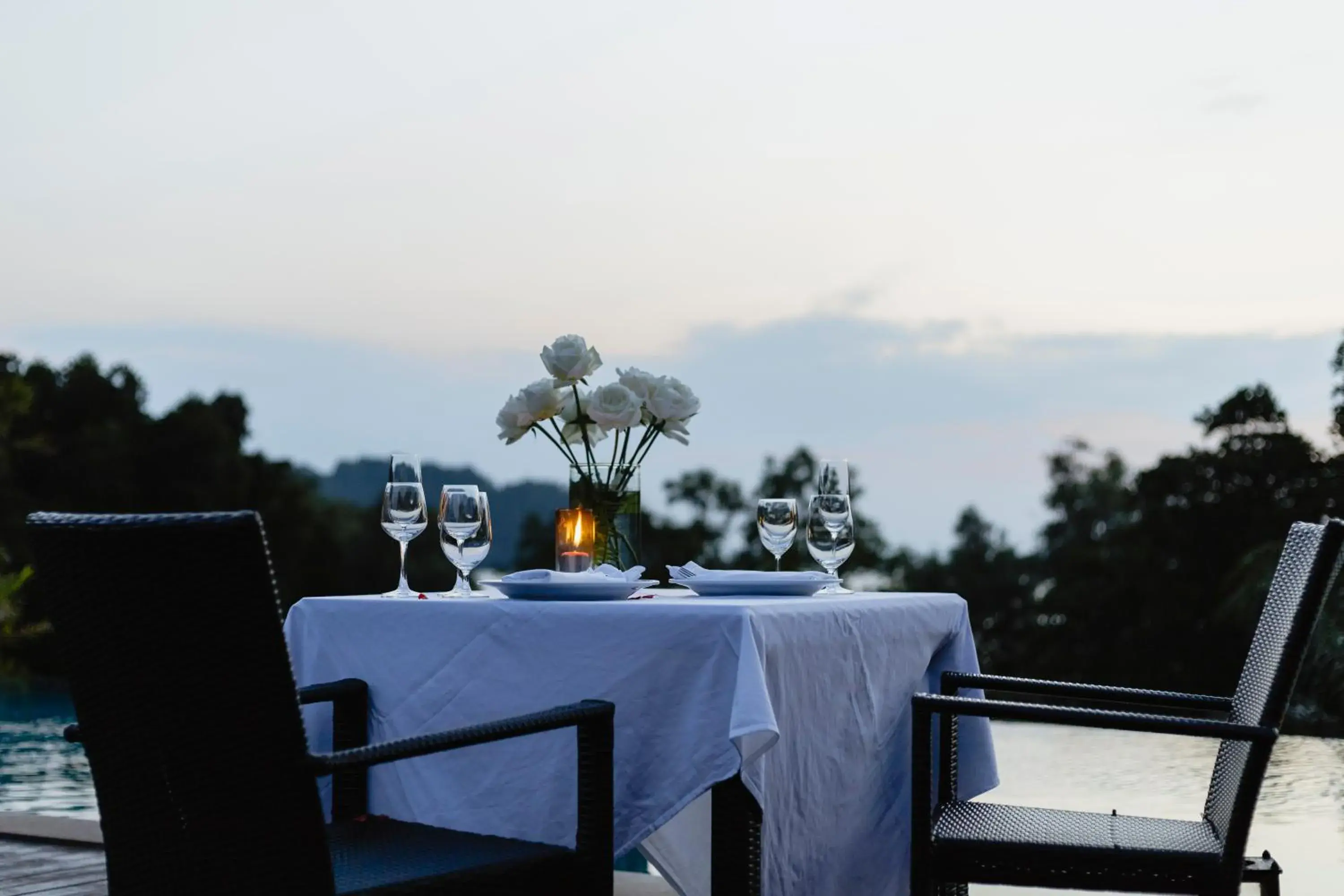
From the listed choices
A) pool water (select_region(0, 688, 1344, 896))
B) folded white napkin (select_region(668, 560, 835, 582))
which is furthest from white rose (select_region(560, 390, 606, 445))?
pool water (select_region(0, 688, 1344, 896))

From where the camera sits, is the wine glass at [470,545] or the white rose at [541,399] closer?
the wine glass at [470,545]

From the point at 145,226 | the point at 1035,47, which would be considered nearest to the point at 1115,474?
the point at 1035,47

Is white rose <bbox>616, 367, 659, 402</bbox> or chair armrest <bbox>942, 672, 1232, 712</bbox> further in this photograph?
white rose <bbox>616, 367, 659, 402</bbox>

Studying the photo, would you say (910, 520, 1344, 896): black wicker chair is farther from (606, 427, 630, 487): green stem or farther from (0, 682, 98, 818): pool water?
(0, 682, 98, 818): pool water

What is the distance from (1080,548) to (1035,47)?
275 inches

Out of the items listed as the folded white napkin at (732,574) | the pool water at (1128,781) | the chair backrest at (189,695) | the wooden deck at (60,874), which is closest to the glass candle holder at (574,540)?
the folded white napkin at (732,574)

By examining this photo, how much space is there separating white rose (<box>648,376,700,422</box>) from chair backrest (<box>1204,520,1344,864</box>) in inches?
43.6

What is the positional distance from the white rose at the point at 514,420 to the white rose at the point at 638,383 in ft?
0.64

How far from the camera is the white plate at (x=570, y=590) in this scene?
228cm

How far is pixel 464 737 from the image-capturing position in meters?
1.77

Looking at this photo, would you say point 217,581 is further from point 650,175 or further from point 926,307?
point 926,307

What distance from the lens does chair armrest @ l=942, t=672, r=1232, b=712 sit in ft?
8.04

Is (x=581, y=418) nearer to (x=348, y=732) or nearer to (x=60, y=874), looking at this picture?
(x=348, y=732)

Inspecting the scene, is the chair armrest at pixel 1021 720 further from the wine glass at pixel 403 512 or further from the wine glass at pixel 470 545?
the wine glass at pixel 403 512
